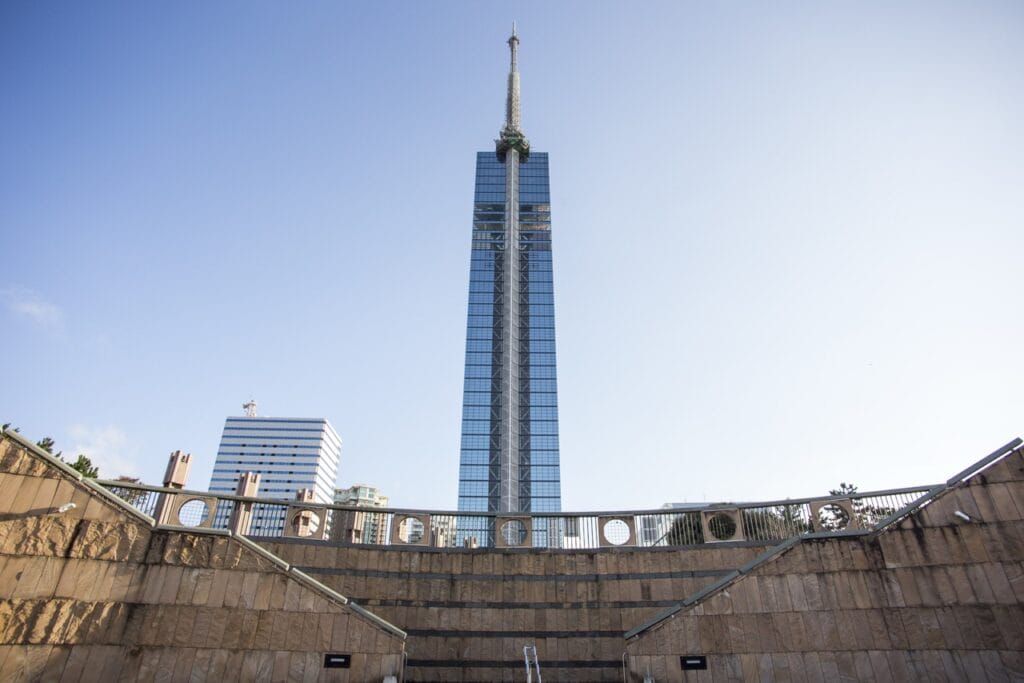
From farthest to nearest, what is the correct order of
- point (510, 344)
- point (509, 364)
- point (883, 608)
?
point (510, 344) → point (509, 364) → point (883, 608)

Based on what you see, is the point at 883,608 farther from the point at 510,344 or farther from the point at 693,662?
the point at 510,344

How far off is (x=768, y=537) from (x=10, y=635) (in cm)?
1986

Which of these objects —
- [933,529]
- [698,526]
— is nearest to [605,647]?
[698,526]

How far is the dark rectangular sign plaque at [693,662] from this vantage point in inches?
538

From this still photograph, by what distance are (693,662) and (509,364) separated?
9860 centimetres

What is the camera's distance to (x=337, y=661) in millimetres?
13273

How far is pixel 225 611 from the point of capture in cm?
1341

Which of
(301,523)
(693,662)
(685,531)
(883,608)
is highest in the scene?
(301,523)

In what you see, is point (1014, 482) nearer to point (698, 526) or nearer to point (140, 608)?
point (698, 526)

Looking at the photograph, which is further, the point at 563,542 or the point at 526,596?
the point at 563,542

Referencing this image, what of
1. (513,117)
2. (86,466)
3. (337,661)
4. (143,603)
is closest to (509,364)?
(513,117)

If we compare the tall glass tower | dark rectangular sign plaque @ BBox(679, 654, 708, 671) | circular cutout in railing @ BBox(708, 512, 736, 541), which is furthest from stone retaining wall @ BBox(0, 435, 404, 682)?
the tall glass tower

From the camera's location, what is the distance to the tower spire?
433 ft

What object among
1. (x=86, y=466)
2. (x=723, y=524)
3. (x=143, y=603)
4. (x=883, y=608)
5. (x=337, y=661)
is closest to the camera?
(x=143, y=603)
